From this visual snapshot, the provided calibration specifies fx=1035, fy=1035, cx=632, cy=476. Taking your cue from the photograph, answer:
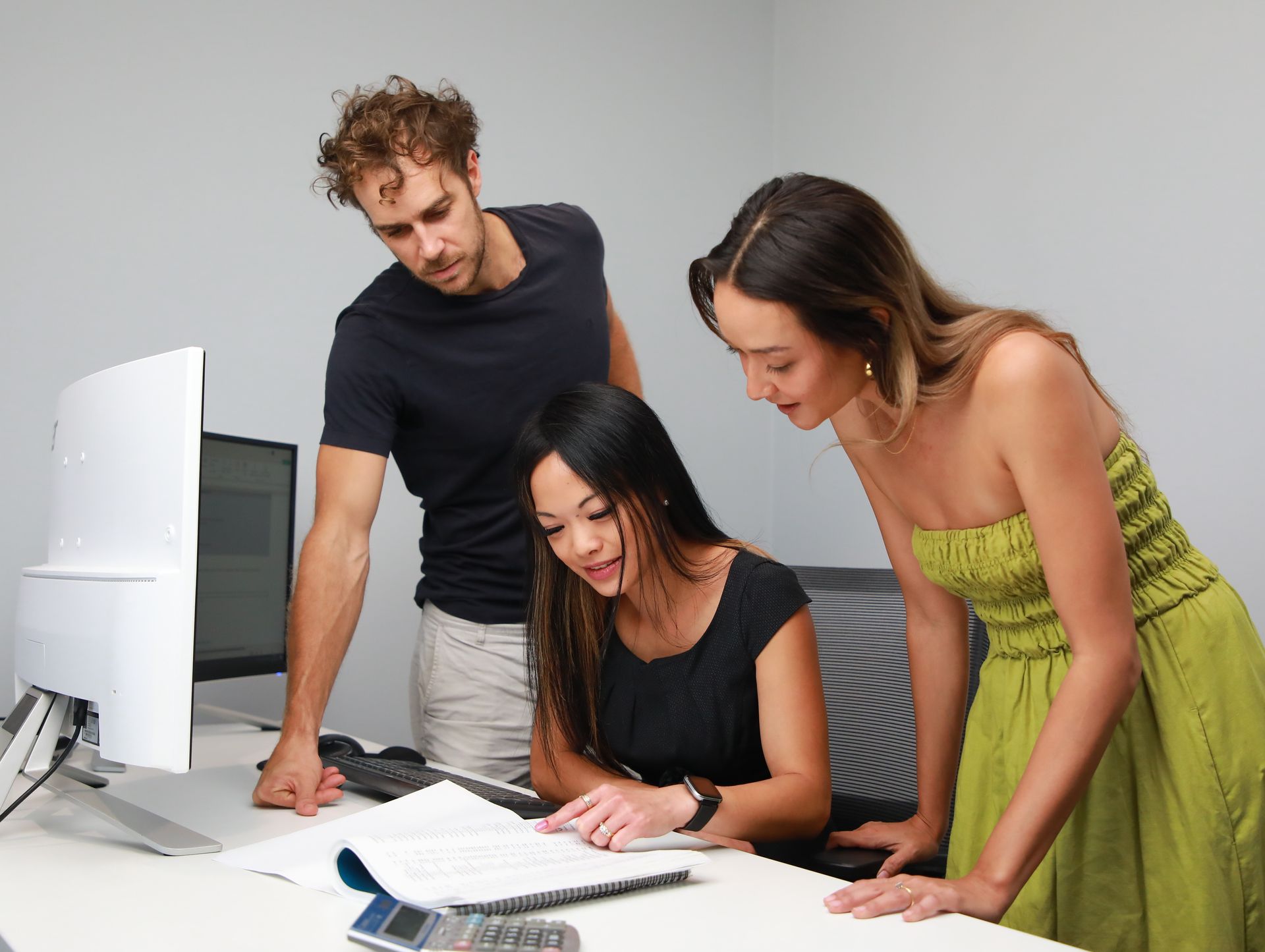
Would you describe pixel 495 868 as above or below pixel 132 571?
below

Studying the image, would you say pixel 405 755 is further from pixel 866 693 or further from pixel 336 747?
pixel 866 693

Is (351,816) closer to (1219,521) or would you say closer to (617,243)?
(1219,521)

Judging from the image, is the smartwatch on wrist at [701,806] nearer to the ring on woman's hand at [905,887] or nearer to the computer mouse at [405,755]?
the ring on woman's hand at [905,887]

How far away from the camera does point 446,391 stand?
64.6 inches

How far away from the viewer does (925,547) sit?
1.20 metres

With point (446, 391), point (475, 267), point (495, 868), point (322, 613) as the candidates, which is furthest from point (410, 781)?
point (475, 267)

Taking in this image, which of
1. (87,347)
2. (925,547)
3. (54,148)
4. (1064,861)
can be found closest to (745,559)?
(925,547)

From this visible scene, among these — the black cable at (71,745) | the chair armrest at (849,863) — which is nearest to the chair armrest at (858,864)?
the chair armrest at (849,863)

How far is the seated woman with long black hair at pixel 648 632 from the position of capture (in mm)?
1321

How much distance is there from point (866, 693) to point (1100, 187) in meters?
1.30

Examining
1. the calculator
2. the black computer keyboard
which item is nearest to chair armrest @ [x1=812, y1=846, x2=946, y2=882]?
the black computer keyboard

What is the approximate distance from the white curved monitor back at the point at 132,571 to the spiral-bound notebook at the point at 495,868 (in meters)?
0.22

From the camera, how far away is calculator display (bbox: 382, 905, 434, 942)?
2.62 feet

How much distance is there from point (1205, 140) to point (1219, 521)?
738 mm
